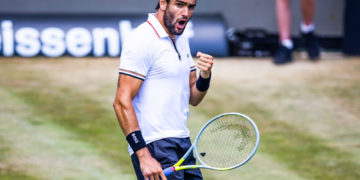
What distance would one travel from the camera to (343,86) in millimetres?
8953

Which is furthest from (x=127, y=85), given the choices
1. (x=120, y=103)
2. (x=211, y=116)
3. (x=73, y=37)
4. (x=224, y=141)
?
(x=73, y=37)

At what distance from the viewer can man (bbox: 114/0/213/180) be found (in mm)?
3859

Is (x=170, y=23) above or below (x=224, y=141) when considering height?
above

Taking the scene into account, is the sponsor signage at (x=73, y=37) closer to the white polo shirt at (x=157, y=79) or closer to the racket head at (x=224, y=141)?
the racket head at (x=224, y=141)

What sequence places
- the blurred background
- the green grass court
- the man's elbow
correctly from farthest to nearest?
the blurred background
the green grass court
the man's elbow

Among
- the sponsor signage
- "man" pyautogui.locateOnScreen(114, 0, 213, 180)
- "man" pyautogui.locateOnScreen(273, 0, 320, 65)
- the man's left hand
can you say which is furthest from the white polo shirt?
the sponsor signage

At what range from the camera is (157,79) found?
3.99m

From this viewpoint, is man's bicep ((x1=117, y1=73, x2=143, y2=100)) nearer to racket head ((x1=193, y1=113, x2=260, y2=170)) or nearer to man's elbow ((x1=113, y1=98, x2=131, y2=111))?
man's elbow ((x1=113, y1=98, x2=131, y2=111))

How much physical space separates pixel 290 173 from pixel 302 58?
14.4 feet

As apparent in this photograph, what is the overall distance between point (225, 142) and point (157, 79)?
0.63 meters

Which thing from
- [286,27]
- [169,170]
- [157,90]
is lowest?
[286,27]

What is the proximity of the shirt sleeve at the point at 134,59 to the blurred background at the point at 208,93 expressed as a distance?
8.31 ft

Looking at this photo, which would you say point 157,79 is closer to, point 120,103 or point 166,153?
point 120,103

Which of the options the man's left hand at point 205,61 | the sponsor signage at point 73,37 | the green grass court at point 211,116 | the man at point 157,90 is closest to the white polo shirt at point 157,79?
the man at point 157,90
